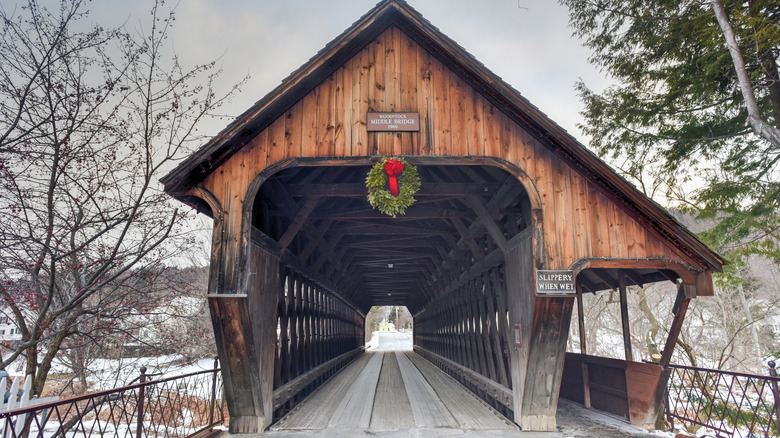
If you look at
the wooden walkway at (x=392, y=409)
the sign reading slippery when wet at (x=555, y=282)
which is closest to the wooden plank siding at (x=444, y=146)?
the sign reading slippery when wet at (x=555, y=282)

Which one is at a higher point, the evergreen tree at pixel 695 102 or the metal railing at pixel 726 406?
the evergreen tree at pixel 695 102

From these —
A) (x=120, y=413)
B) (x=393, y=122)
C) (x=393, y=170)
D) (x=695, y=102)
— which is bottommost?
(x=120, y=413)

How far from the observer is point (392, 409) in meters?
7.64

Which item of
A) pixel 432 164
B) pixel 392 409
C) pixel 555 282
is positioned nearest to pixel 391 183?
pixel 432 164

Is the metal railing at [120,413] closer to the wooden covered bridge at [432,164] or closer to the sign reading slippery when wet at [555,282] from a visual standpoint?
the wooden covered bridge at [432,164]

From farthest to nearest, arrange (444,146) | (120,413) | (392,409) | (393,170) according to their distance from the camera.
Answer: (392,409) → (120,413) → (444,146) → (393,170)

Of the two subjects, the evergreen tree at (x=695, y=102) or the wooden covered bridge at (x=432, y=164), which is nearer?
the wooden covered bridge at (x=432, y=164)

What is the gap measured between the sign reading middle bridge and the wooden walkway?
396 centimetres

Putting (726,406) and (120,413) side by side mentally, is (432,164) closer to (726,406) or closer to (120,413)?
(726,406)

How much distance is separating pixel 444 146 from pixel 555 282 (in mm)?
2103

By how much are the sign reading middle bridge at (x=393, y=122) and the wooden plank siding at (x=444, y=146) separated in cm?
8

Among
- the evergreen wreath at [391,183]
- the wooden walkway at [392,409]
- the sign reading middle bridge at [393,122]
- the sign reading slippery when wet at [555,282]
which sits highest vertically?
the sign reading middle bridge at [393,122]

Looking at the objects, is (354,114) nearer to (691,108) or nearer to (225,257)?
(225,257)

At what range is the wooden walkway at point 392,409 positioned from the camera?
631cm
